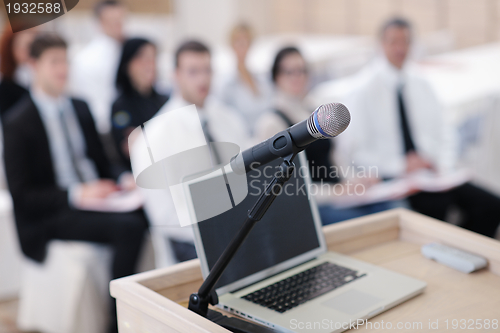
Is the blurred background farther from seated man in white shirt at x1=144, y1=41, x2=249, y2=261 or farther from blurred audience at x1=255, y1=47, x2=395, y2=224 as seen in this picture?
seated man in white shirt at x1=144, y1=41, x2=249, y2=261

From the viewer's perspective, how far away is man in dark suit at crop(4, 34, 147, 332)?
73.6 inches

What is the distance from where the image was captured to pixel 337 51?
16.9ft

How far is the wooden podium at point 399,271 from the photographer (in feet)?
2.63

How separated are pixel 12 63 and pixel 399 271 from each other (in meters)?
2.16

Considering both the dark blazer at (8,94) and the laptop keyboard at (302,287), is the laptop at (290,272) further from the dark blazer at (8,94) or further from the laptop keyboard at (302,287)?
the dark blazer at (8,94)

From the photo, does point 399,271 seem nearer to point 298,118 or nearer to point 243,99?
point 298,118

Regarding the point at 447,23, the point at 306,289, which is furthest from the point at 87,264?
the point at 447,23

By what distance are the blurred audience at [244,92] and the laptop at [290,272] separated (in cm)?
247

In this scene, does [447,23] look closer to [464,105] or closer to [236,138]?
[464,105]

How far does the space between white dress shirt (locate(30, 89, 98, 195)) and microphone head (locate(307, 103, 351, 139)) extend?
5.12ft

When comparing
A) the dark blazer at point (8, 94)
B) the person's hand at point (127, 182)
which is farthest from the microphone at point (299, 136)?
the dark blazer at point (8, 94)

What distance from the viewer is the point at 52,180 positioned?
6.52 ft

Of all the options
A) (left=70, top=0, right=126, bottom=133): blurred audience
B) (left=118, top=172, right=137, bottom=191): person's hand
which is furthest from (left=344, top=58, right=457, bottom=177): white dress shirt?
(left=70, top=0, right=126, bottom=133): blurred audience

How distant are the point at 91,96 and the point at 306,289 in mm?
3205
